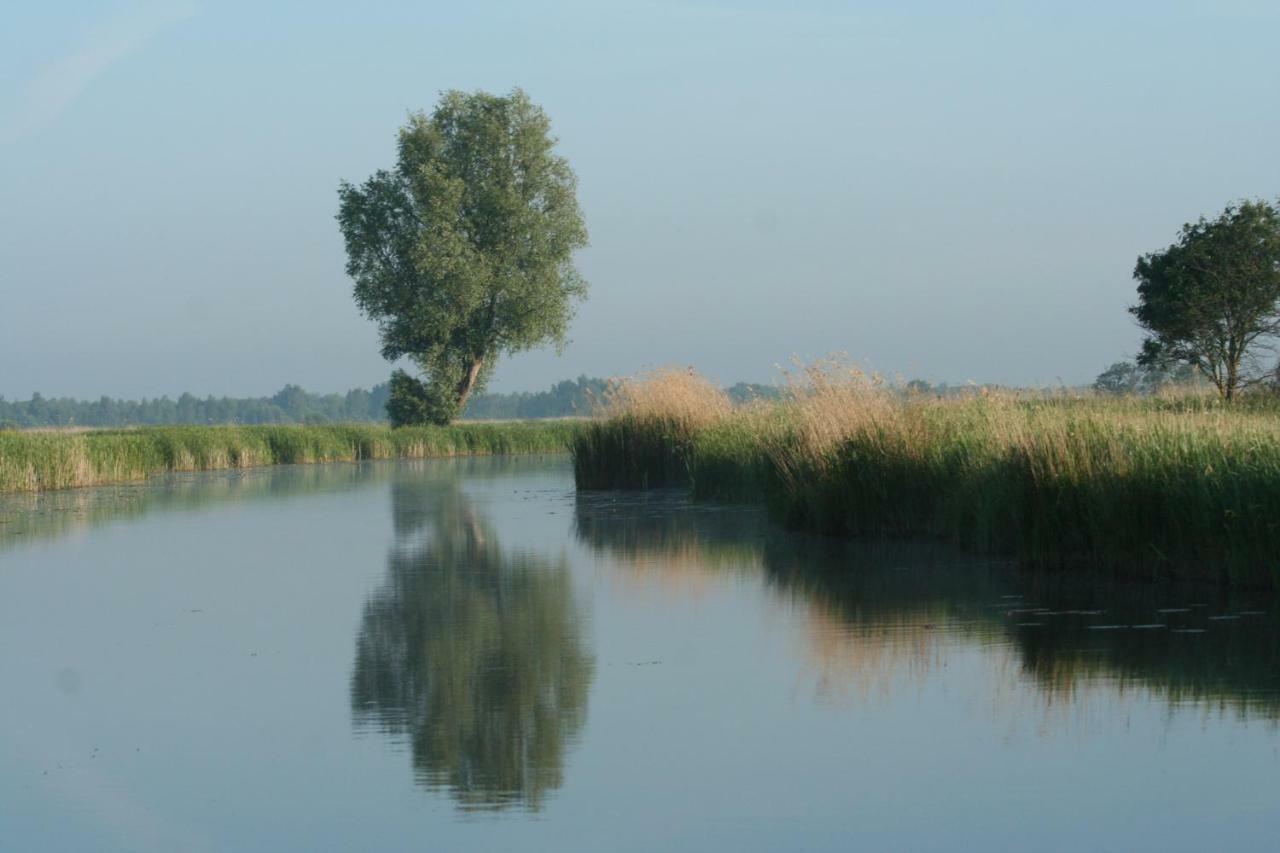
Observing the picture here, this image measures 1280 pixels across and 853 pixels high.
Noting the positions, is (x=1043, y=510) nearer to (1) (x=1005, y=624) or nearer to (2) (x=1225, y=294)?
(1) (x=1005, y=624)

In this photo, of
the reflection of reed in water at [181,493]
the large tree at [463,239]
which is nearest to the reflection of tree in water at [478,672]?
the reflection of reed in water at [181,493]

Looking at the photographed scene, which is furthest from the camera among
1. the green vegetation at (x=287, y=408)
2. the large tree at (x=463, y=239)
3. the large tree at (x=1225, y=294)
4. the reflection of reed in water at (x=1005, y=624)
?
the green vegetation at (x=287, y=408)

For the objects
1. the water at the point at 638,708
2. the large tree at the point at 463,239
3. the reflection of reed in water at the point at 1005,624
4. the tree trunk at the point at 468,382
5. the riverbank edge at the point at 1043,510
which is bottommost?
the water at the point at 638,708

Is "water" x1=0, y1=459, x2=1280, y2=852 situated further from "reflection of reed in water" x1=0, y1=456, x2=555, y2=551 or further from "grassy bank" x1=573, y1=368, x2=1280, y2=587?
"reflection of reed in water" x1=0, y1=456, x2=555, y2=551

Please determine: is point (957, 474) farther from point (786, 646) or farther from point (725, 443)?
point (725, 443)

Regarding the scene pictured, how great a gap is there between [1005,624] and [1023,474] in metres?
3.21

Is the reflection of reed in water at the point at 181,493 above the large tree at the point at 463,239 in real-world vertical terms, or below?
below

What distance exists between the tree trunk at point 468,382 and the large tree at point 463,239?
0.18ft

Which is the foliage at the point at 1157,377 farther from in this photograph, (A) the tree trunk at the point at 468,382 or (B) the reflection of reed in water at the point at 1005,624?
(A) the tree trunk at the point at 468,382

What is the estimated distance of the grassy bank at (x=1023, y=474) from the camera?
1002 centimetres

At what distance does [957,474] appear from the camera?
13617 millimetres

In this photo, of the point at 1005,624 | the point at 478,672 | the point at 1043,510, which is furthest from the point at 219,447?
the point at 1005,624

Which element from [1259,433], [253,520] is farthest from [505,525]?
[1259,433]

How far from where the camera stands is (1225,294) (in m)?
25.9
